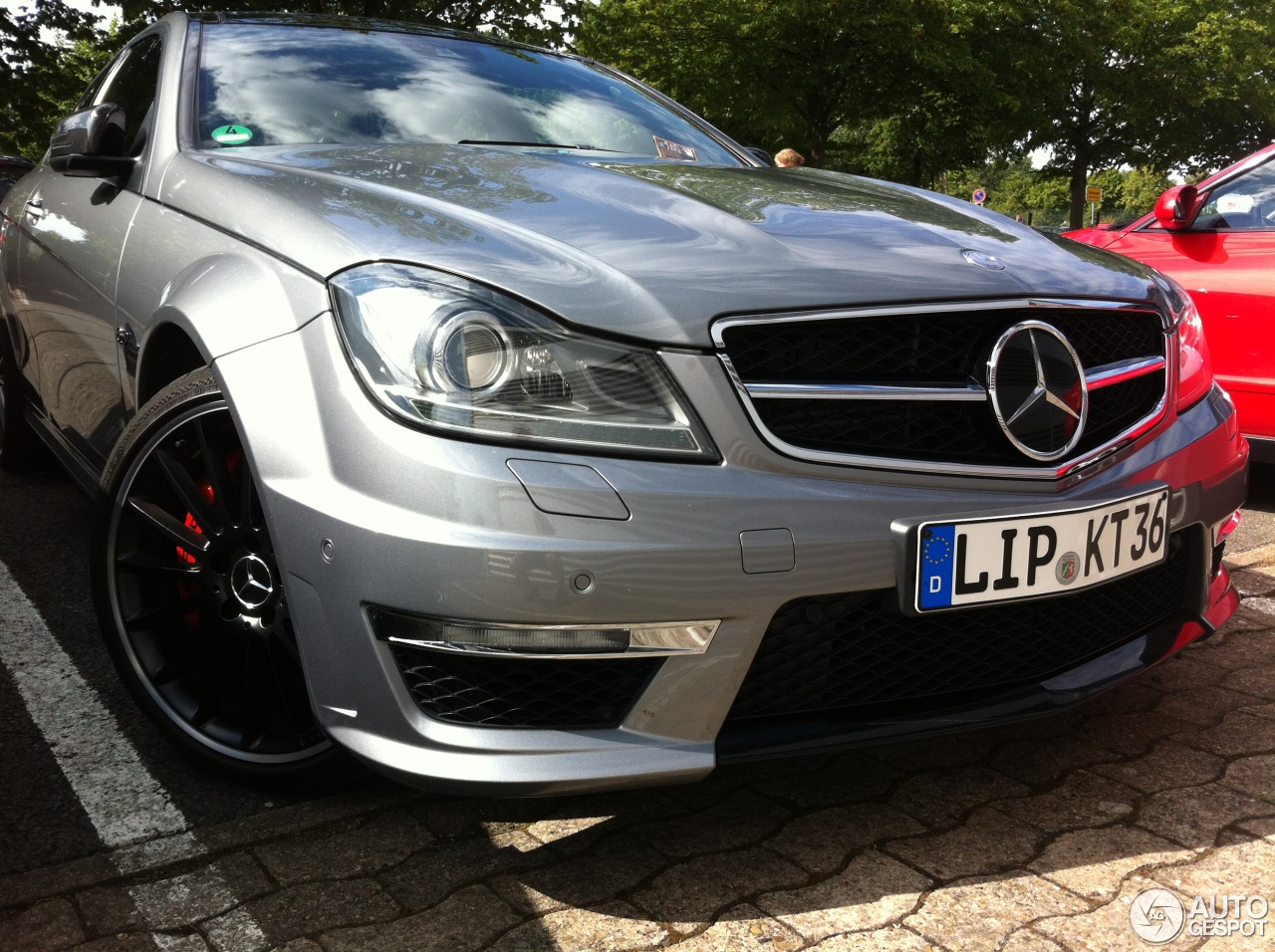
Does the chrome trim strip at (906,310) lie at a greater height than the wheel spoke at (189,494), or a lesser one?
greater

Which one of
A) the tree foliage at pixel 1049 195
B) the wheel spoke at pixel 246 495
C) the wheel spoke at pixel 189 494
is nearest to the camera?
the wheel spoke at pixel 246 495

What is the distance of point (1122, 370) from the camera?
94.4 inches

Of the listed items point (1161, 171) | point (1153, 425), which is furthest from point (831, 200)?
point (1161, 171)

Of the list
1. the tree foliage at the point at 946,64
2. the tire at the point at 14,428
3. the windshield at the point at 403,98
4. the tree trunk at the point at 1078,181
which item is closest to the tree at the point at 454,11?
the tree foliage at the point at 946,64

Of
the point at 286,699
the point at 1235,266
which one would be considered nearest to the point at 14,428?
the point at 286,699

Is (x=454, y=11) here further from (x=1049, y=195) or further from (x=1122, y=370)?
(x=1049, y=195)

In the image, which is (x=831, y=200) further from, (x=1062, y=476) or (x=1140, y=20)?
(x=1140, y=20)

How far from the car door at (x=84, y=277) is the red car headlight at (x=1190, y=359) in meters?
2.38

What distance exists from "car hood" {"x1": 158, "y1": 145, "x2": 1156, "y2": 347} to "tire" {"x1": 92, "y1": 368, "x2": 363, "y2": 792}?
1.37ft

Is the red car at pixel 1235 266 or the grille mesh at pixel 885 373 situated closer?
the grille mesh at pixel 885 373

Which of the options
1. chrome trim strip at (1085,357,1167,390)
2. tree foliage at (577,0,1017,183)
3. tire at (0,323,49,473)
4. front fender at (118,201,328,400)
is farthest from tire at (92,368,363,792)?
tree foliage at (577,0,1017,183)

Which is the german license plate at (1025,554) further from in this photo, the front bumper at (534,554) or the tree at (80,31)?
the tree at (80,31)

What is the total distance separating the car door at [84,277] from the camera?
304cm

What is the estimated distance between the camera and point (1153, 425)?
242cm
